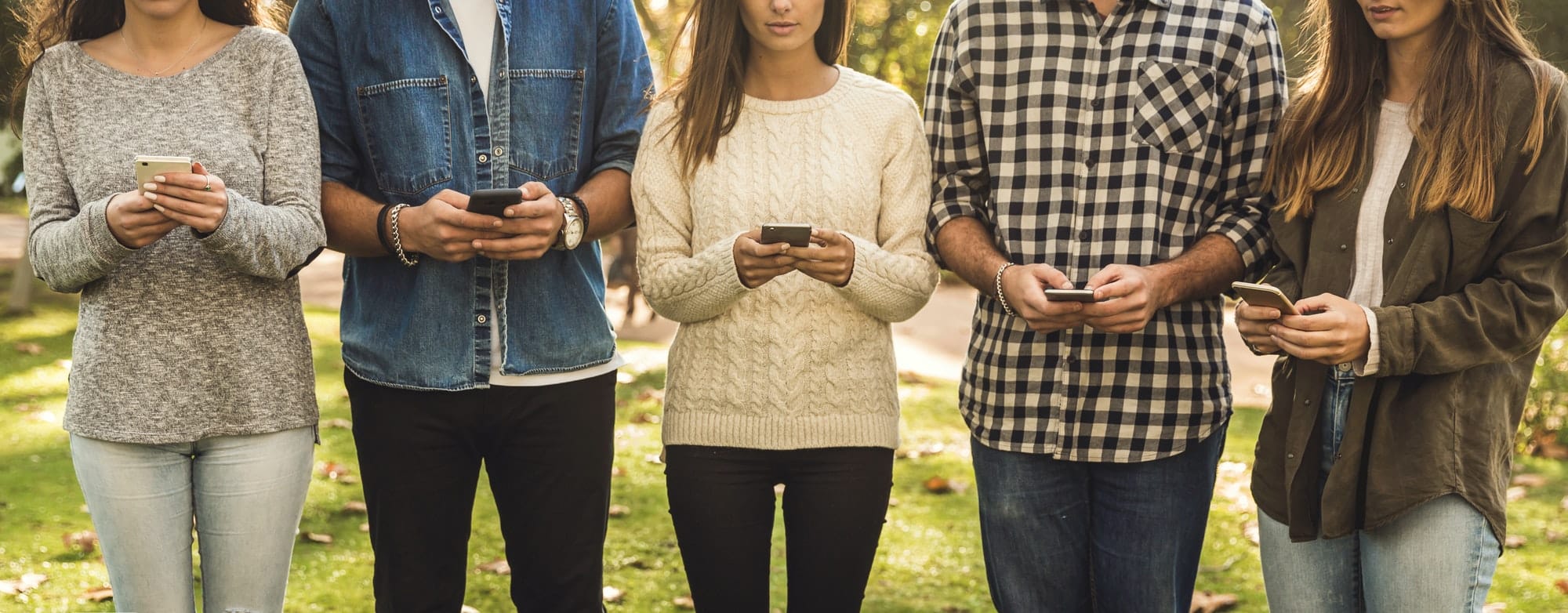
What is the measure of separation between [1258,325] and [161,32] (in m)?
2.40

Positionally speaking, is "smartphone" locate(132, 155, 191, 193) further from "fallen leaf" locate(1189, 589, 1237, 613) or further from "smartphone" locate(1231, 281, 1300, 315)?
"fallen leaf" locate(1189, 589, 1237, 613)

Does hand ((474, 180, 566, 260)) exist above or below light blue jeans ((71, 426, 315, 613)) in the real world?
above

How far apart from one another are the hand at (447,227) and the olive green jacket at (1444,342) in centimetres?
175

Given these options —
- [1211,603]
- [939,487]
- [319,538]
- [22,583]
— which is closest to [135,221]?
[22,583]

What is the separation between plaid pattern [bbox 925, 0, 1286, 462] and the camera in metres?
2.92

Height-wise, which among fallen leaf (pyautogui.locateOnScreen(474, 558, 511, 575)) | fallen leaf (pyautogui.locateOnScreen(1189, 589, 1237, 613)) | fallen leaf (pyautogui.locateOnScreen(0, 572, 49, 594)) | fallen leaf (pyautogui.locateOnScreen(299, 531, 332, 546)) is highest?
fallen leaf (pyautogui.locateOnScreen(1189, 589, 1237, 613))

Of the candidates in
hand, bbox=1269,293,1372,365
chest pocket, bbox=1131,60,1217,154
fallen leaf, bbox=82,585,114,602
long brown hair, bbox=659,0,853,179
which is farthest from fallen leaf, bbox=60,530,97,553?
hand, bbox=1269,293,1372,365

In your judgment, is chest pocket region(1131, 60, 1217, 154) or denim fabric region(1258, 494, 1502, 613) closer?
denim fabric region(1258, 494, 1502, 613)

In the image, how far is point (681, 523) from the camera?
300cm

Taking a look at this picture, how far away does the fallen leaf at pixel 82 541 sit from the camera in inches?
194

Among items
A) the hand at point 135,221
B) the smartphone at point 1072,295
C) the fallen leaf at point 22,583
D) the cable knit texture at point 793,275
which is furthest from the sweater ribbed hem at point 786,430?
the fallen leaf at point 22,583

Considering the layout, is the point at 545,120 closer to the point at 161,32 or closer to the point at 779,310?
the point at 779,310

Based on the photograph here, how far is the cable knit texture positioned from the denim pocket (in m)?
0.48

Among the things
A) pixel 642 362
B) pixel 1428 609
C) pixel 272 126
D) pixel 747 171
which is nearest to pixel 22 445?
pixel 642 362
